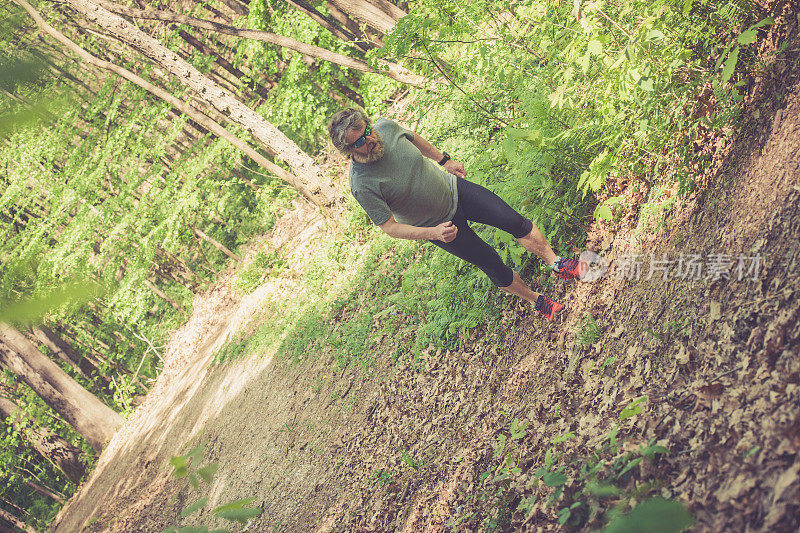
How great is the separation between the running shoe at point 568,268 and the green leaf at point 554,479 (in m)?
2.04

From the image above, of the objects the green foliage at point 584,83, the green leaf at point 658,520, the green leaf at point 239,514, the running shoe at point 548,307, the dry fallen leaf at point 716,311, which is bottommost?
the green leaf at point 239,514

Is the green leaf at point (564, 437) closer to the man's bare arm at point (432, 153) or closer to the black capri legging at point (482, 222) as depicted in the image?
the black capri legging at point (482, 222)

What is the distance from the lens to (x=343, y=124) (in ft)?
13.5

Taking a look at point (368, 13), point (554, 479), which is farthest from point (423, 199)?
point (368, 13)

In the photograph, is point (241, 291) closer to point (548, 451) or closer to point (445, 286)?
point (445, 286)

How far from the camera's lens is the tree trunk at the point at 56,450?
14.8m

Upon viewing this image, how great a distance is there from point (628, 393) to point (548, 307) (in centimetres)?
143

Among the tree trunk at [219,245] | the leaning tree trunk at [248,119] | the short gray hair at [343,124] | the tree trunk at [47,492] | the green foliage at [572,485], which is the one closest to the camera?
the green foliage at [572,485]

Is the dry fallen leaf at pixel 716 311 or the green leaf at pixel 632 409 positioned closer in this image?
the green leaf at pixel 632 409

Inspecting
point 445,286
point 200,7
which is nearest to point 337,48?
point 200,7

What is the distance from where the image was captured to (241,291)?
53.3 ft

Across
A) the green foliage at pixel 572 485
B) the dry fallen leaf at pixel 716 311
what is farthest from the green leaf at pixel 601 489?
the dry fallen leaf at pixel 716 311

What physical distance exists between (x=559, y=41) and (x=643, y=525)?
14.7ft

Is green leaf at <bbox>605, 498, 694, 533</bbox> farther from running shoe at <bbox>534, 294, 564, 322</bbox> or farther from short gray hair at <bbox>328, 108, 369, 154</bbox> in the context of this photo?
short gray hair at <bbox>328, 108, 369, 154</bbox>
